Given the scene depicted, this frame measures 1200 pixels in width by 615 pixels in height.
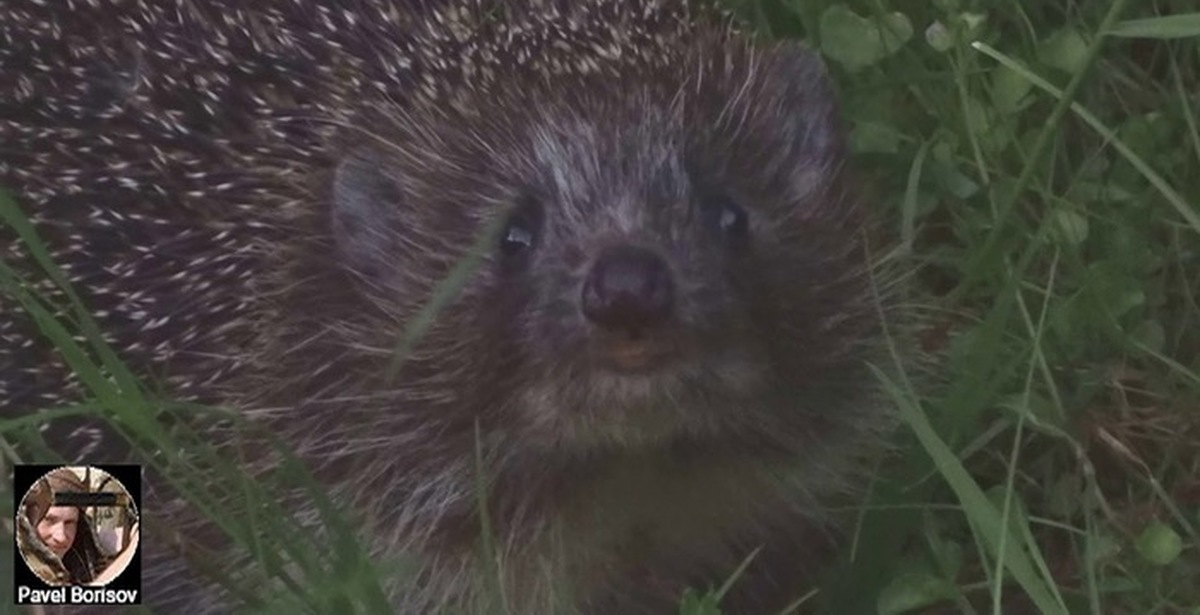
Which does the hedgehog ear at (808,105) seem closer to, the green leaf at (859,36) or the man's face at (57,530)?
the green leaf at (859,36)

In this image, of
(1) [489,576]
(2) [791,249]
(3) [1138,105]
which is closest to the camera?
(1) [489,576]

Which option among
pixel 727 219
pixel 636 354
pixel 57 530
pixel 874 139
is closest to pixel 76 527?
pixel 57 530

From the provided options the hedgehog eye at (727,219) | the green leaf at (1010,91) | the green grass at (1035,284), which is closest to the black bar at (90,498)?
the hedgehog eye at (727,219)

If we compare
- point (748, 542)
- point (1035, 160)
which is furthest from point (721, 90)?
point (748, 542)

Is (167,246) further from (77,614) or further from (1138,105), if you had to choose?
(1138,105)

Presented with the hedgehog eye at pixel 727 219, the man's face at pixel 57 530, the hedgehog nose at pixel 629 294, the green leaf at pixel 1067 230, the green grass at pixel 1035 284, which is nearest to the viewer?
the hedgehog nose at pixel 629 294

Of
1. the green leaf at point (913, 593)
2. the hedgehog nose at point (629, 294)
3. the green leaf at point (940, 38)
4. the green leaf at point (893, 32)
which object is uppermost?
the green leaf at point (893, 32)
